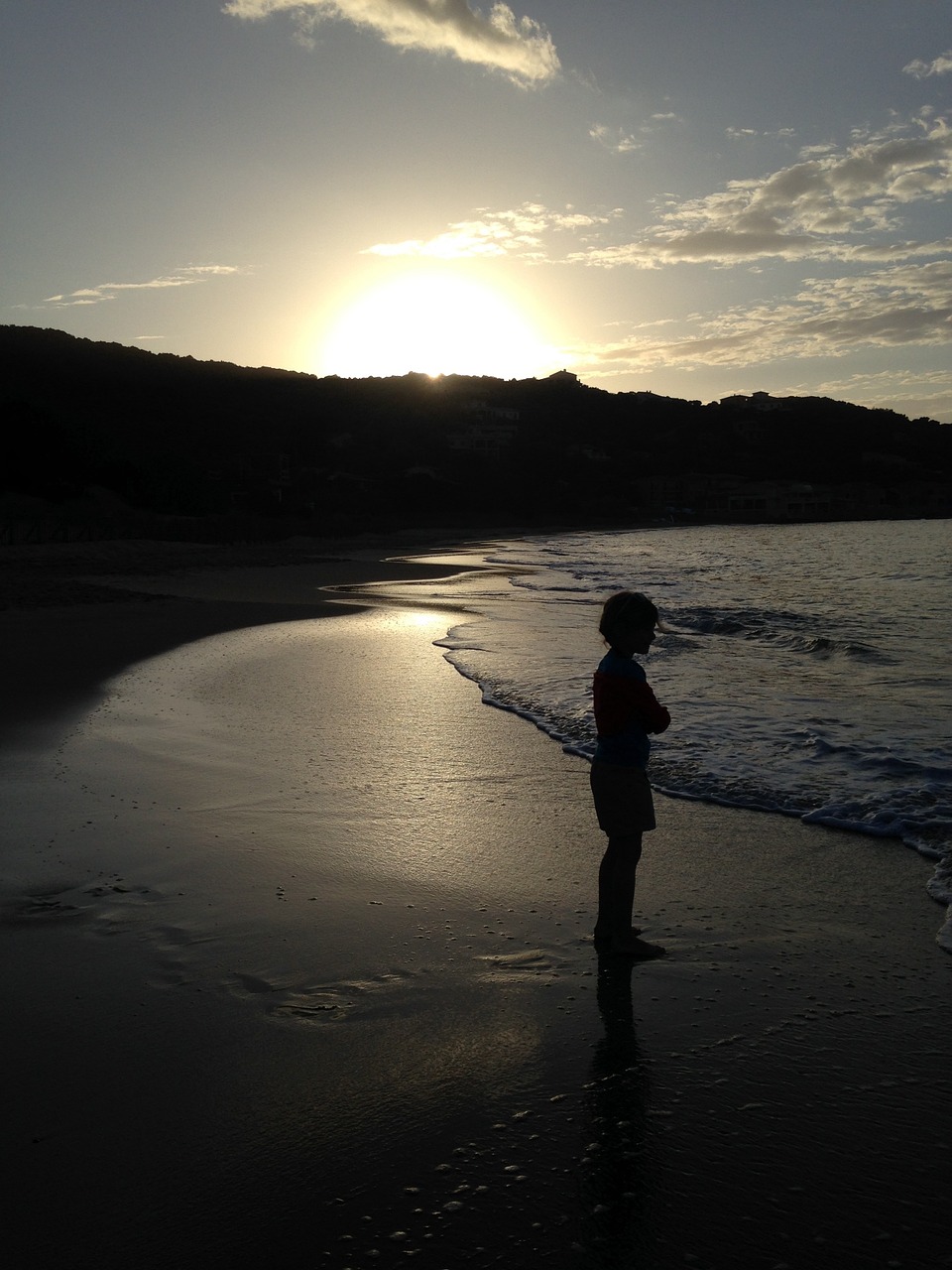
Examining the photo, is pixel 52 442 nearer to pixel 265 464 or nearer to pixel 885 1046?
pixel 265 464

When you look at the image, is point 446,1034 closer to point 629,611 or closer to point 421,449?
point 629,611

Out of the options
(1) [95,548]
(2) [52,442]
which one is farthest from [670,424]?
(1) [95,548]

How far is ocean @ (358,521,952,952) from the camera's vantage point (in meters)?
6.30

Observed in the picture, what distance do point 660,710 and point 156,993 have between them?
2.28 metres

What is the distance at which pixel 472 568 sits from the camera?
1412 inches

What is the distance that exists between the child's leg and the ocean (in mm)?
1367

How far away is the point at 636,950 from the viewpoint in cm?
389

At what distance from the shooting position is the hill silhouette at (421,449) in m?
52.2

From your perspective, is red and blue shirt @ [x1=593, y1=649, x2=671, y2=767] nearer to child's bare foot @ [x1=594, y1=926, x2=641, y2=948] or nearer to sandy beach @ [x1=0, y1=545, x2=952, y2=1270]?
child's bare foot @ [x1=594, y1=926, x2=641, y2=948]

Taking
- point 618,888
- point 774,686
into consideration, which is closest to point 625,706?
point 618,888

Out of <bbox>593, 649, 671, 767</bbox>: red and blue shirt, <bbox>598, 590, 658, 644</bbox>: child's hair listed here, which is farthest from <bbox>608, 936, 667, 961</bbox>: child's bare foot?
<bbox>598, 590, 658, 644</bbox>: child's hair

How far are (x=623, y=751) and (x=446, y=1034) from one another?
1.41 meters

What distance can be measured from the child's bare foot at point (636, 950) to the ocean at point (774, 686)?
1.27 metres

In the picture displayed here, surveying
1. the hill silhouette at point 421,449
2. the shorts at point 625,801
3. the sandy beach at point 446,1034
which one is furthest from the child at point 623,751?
the hill silhouette at point 421,449
